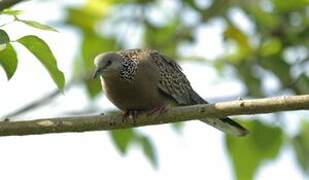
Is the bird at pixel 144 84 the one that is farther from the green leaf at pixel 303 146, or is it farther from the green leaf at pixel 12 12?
the green leaf at pixel 12 12

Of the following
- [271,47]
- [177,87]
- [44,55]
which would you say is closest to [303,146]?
[271,47]

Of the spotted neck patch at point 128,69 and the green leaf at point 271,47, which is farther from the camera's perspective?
the green leaf at point 271,47

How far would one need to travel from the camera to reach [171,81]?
557 cm

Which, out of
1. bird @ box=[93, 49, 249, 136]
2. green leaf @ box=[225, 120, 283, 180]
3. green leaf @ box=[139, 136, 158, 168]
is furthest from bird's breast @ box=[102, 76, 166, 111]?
green leaf @ box=[225, 120, 283, 180]

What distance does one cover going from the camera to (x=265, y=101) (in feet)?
12.3

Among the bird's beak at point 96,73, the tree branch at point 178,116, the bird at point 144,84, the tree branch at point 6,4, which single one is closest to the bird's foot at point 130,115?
the bird at point 144,84

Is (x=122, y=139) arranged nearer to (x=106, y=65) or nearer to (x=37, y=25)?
(x=106, y=65)

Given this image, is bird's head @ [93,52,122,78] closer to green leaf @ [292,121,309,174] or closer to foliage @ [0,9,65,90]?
green leaf @ [292,121,309,174]

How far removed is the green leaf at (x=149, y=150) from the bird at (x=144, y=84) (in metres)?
0.32

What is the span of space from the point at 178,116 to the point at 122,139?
144 centimetres

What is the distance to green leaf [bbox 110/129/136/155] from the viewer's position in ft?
17.2

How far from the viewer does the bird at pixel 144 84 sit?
5.21 m

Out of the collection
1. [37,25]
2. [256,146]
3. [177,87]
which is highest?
[177,87]

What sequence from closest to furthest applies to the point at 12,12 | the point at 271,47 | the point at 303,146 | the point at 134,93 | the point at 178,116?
the point at 12,12, the point at 178,116, the point at 134,93, the point at 303,146, the point at 271,47
